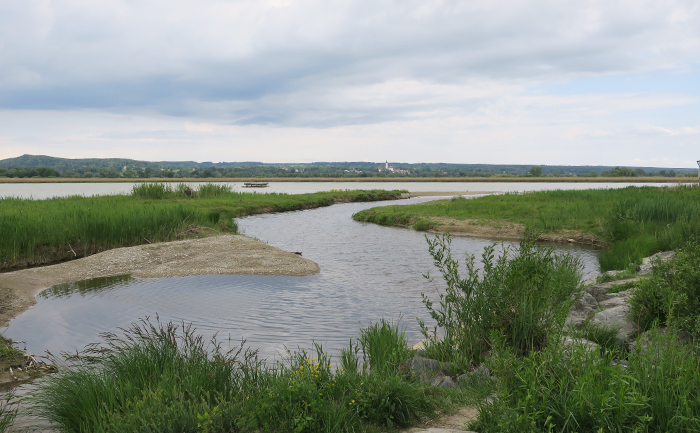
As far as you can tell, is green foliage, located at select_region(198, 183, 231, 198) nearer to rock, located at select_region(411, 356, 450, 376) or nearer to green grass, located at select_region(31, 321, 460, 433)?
green grass, located at select_region(31, 321, 460, 433)

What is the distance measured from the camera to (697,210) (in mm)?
15867

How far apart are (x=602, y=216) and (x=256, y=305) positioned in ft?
66.7

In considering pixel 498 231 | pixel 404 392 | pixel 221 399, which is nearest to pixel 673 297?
pixel 404 392

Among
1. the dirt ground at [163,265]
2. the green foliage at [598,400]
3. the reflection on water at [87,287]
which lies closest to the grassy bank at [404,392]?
the green foliage at [598,400]

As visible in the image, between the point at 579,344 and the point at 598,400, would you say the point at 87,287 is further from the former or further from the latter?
the point at 598,400

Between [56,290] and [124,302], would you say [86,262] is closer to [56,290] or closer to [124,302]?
[56,290]

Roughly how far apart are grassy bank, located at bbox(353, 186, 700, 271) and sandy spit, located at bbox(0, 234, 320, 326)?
861cm

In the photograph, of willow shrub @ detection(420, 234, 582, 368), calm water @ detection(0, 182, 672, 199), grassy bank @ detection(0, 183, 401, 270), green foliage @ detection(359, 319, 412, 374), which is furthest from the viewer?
calm water @ detection(0, 182, 672, 199)

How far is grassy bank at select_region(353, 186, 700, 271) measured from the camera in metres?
14.3

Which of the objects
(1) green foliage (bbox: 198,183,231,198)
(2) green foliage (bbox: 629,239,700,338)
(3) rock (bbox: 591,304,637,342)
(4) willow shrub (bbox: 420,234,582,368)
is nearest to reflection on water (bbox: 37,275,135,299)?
(4) willow shrub (bbox: 420,234,582,368)

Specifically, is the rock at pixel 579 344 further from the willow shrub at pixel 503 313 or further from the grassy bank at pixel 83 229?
the grassy bank at pixel 83 229

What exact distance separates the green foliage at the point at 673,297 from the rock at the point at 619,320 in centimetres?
16

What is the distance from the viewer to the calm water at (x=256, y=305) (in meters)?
8.59

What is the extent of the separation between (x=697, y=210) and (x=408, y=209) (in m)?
18.8
